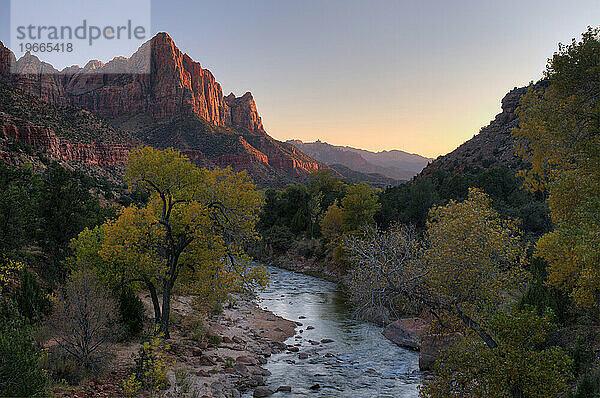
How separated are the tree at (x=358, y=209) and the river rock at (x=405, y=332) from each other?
74.2 ft

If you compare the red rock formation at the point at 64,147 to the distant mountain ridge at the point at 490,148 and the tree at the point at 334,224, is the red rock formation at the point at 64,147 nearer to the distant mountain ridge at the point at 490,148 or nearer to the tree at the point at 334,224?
the tree at the point at 334,224

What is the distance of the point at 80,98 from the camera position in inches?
7628

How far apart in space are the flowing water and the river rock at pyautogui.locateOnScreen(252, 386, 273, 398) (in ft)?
1.29

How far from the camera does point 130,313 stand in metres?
19.0

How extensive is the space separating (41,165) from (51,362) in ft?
171

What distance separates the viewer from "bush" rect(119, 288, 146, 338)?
60.9ft

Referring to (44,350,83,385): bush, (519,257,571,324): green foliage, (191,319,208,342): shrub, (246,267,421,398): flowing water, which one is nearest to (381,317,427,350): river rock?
(246,267,421,398): flowing water

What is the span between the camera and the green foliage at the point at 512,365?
26.6ft

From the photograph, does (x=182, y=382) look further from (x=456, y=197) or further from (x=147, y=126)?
(x=147, y=126)

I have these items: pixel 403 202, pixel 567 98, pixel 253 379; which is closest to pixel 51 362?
pixel 253 379

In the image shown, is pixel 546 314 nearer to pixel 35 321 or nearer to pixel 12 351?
pixel 12 351

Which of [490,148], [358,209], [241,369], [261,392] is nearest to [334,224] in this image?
[358,209]

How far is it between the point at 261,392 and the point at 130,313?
28.8ft

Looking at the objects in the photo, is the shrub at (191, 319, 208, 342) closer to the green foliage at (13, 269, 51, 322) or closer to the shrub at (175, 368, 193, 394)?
the shrub at (175, 368, 193, 394)
